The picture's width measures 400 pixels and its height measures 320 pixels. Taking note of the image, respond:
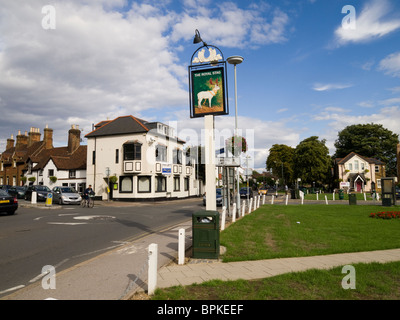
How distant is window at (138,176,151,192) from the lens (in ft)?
106

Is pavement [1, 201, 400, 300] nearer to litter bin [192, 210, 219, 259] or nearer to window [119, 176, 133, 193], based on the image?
litter bin [192, 210, 219, 259]

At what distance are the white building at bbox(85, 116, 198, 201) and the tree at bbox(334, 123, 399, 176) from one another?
177 ft

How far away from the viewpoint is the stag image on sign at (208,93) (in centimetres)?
911

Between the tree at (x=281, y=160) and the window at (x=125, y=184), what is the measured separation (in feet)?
154

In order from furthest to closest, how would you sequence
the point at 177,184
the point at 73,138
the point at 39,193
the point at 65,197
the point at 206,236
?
the point at 73,138, the point at 177,184, the point at 39,193, the point at 65,197, the point at 206,236

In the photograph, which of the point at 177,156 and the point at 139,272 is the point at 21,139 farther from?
the point at 139,272

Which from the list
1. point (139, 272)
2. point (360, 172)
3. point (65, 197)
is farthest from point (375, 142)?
point (139, 272)

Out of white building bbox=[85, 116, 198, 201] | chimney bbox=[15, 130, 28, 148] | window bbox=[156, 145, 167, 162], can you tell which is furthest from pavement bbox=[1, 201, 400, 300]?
chimney bbox=[15, 130, 28, 148]

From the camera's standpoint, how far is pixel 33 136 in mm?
55250

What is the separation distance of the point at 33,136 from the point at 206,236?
192 feet

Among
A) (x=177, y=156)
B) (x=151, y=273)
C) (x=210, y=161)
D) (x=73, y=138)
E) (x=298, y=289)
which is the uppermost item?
(x=73, y=138)

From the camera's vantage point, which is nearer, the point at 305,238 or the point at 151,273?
the point at 151,273

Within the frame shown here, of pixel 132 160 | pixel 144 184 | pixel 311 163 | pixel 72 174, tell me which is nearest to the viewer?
pixel 132 160

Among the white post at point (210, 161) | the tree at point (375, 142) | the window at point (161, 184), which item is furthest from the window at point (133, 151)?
the tree at point (375, 142)
